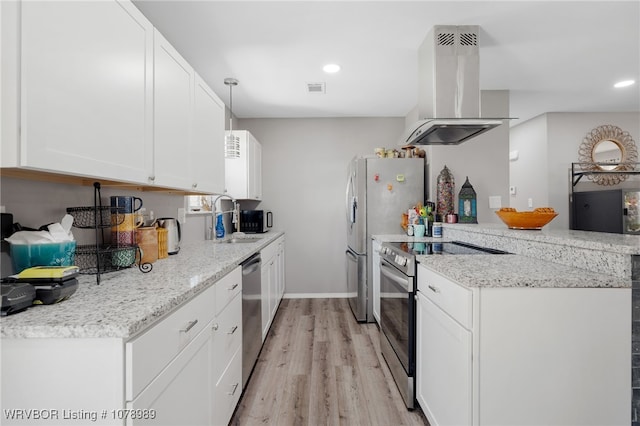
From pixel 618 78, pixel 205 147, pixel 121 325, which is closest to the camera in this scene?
pixel 121 325

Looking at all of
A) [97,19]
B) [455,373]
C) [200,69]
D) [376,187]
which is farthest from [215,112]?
[455,373]

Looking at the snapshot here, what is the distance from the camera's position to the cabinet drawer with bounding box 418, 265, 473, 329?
123 centimetres

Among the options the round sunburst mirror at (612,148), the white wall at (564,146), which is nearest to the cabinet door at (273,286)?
the white wall at (564,146)

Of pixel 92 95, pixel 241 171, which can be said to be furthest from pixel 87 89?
pixel 241 171

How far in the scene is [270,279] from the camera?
3020 mm

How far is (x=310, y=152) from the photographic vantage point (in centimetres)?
431

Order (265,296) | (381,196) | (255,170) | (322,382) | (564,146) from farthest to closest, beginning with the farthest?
(564,146), (255,170), (381,196), (265,296), (322,382)

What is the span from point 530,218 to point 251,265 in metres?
1.77

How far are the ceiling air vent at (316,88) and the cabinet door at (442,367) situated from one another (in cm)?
227

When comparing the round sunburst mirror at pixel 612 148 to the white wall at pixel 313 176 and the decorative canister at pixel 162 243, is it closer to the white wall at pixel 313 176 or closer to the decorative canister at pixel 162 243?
the white wall at pixel 313 176

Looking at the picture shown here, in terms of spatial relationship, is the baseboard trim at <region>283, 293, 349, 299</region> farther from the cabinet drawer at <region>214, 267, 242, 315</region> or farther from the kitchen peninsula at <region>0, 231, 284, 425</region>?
the kitchen peninsula at <region>0, 231, 284, 425</region>

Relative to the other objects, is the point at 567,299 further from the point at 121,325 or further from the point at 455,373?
the point at 121,325

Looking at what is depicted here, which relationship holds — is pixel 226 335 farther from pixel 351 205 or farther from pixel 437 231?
pixel 351 205

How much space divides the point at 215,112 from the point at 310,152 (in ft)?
6.79
